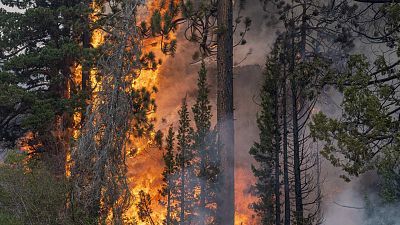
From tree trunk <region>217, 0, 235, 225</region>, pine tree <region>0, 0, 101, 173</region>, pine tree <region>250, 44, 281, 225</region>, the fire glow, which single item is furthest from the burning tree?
the fire glow

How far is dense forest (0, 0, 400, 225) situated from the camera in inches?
346

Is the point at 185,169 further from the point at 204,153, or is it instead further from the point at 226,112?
the point at 226,112

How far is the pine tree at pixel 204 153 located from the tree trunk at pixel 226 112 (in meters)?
5.50

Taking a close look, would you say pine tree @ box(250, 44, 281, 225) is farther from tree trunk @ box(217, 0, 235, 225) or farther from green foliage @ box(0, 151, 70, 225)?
green foliage @ box(0, 151, 70, 225)

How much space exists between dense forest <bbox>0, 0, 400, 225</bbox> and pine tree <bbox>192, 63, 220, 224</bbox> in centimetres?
6

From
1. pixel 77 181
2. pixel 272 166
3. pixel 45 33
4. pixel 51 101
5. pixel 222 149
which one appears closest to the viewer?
pixel 77 181

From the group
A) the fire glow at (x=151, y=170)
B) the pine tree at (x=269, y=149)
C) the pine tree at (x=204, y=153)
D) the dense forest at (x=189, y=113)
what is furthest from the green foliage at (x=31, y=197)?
the pine tree at (x=269, y=149)

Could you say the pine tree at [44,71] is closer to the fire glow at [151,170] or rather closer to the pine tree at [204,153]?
the fire glow at [151,170]

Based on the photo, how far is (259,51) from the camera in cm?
2016

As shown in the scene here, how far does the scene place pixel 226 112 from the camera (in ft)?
36.3

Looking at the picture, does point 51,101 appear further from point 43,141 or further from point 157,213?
point 157,213

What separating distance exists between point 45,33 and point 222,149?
9.80m

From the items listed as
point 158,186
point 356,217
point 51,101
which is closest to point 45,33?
point 51,101

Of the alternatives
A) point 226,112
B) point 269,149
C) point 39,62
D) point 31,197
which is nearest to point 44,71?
point 39,62
